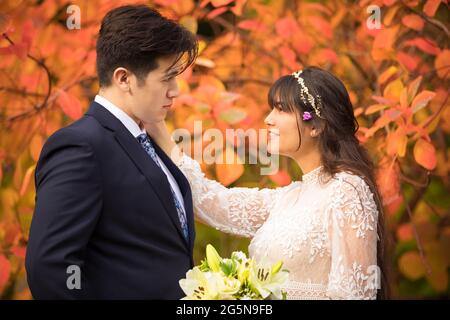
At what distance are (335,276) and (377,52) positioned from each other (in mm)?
1682

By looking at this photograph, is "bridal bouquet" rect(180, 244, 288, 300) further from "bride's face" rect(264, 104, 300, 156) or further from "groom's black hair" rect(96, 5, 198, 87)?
"bride's face" rect(264, 104, 300, 156)

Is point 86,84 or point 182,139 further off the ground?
point 86,84

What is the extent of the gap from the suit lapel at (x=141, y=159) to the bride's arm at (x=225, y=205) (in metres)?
0.84

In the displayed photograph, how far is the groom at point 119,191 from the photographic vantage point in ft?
7.14

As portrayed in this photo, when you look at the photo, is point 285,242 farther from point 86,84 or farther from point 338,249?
point 86,84

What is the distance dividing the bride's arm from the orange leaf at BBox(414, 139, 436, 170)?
962 mm

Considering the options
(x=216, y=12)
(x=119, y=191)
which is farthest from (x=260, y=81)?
(x=119, y=191)

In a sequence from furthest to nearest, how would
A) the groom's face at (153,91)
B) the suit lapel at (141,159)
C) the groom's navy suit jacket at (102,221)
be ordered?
the groom's face at (153,91) < the suit lapel at (141,159) < the groom's navy suit jacket at (102,221)

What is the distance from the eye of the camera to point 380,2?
395 cm

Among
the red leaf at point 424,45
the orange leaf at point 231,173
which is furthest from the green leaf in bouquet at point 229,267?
the red leaf at point 424,45

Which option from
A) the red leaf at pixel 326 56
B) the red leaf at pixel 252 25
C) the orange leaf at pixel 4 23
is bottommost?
the red leaf at pixel 326 56

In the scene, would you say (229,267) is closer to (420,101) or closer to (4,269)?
(420,101)

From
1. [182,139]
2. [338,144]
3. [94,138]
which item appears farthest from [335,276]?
[182,139]

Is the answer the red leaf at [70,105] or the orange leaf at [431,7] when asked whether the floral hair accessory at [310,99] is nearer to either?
the orange leaf at [431,7]
